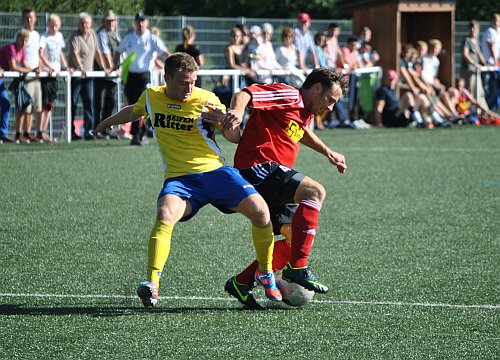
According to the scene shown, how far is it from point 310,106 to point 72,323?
6.59 ft

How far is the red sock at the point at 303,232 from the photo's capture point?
20.9 feet

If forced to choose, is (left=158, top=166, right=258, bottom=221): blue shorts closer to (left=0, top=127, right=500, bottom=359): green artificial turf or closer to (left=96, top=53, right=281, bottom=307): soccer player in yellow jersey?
(left=96, top=53, right=281, bottom=307): soccer player in yellow jersey

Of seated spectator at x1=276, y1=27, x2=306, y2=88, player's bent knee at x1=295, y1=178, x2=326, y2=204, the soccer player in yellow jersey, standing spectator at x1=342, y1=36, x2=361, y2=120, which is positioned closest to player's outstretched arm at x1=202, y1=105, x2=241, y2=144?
the soccer player in yellow jersey

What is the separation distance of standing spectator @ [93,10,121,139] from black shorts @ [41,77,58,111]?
1.03 metres

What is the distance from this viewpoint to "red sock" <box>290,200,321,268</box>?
636cm

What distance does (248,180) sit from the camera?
6594 millimetres

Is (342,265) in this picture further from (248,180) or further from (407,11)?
(407,11)

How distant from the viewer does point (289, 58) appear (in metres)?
19.8

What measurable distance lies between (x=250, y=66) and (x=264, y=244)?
517 inches

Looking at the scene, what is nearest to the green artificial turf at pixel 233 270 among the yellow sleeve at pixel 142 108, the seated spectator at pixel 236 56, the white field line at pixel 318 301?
the white field line at pixel 318 301

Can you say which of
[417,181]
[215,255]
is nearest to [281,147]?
[215,255]

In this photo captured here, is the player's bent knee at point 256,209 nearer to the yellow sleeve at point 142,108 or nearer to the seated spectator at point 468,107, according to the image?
the yellow sleeve at point 142,108

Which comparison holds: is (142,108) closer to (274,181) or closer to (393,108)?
(274,181)

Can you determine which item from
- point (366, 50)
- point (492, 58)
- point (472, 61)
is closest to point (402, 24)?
point (472, 61)
